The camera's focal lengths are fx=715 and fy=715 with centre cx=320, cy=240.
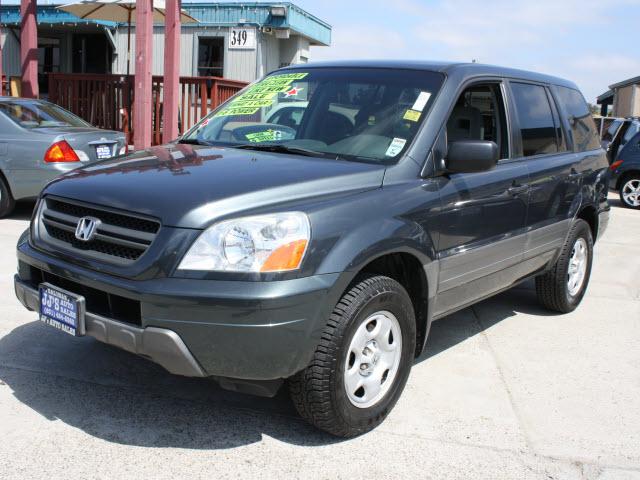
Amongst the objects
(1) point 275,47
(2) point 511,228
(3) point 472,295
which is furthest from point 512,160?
(1) point 275,47

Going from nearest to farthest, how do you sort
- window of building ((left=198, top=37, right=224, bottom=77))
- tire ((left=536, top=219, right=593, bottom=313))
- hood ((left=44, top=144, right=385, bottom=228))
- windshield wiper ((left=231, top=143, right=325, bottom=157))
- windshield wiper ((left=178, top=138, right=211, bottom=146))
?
hood ((left=44, top=144, right=385, bottom=228)), windshield wiper ((left=231, top=143, right=325, bottom=157)), windshield wiper ((left=178, top=138, right=211, bottom=146)), tire ((left=536, top=219, right=593, bottom=313)), window of building ((left=198, top=37, right=224, bottom=77))

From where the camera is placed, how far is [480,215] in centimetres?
416

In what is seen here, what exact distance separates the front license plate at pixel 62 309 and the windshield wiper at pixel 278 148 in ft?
4.36

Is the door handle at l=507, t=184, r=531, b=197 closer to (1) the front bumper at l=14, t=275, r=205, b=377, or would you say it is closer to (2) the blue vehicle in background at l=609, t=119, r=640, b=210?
(1) the front bumper at l=14, t=275, r=205, b=377

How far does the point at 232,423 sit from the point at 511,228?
85.1 inches

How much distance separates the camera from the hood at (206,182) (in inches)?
119

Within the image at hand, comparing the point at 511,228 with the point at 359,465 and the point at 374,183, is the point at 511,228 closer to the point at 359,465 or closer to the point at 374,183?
the point at 374,183

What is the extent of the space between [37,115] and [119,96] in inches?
212

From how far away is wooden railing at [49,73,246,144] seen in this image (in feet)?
44.5

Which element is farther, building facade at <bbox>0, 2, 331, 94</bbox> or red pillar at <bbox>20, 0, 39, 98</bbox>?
building facade at <bbox>0, 2, 331, 94</bbox>

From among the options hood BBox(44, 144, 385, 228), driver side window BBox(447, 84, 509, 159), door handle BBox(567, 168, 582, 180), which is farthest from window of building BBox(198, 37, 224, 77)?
hood BBox(44, 144, 385, 228)

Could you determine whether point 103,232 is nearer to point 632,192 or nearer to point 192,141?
point 192,141

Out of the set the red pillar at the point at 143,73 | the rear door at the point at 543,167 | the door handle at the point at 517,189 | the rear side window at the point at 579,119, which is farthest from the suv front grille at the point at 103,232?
the red pillar at the point at 143,73

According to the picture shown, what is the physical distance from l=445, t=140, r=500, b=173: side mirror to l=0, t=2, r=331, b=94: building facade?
16020 mm
